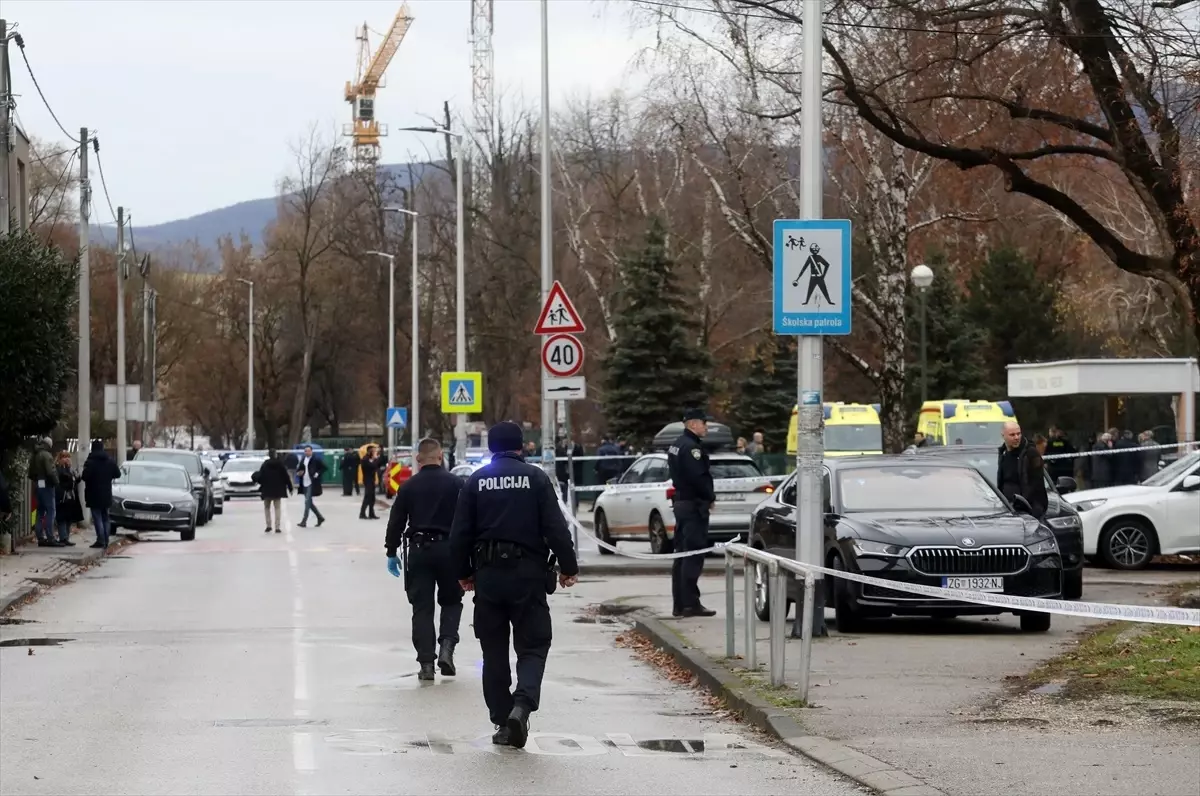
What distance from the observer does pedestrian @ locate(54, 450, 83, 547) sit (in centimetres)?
3206

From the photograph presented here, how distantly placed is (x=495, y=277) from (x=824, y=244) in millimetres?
57830

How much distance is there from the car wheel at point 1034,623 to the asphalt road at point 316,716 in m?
3.41

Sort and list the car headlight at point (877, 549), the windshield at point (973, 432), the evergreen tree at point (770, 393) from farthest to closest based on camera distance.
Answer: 1. the evergreen tree at point (770, 393)
2. the windshield at point (973, 432)
3. the car headlight at point (877, 549)

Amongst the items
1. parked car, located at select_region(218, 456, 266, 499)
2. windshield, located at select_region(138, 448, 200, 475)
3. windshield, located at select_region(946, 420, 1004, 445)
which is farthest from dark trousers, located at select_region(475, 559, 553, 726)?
parked car, located at select_region(218, 456, 266, 499)

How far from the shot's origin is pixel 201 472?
143 ft

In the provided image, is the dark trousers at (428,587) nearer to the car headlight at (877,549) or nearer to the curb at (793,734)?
the curb at (793,734)

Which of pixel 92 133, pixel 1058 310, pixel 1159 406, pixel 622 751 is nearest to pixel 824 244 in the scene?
pixel 622 751

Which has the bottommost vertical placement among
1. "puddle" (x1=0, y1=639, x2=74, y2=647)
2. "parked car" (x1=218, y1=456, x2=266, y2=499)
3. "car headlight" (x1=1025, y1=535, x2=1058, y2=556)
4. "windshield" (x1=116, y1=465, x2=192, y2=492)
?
"parked car" (x1=218, y1=456, x2=266, y2=499)

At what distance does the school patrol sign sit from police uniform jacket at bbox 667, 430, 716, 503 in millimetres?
3208

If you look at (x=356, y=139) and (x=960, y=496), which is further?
(x=356, y=139)

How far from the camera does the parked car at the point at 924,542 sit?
15.3 meters

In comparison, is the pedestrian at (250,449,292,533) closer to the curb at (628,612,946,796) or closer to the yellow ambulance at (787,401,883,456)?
the yellow ambulance at (787,401,883,456)

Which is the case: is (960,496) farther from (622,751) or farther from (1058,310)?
(1058,310)

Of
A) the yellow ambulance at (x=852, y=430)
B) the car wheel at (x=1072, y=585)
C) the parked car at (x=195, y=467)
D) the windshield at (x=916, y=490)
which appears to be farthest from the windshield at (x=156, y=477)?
the windshield at (x=916, y=490)
